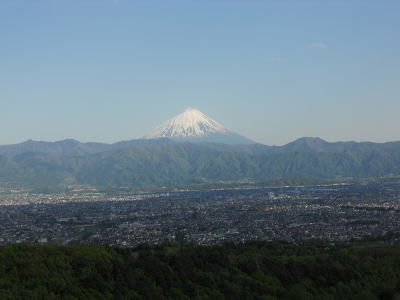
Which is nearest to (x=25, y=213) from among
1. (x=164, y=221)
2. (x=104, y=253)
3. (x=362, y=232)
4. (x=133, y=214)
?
(x=133, y=214)

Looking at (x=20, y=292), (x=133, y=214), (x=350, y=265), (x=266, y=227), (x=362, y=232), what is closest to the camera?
(x=20, y=292)

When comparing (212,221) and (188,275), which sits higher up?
(188,275)

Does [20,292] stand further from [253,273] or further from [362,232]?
[362,232]

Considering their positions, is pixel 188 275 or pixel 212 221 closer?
pixel 188 275

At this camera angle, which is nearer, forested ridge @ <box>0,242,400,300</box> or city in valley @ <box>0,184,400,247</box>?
forested ridge @ <box>0,242,400,300</box>

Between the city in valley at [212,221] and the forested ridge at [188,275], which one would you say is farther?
the city in valley at [212,221]
